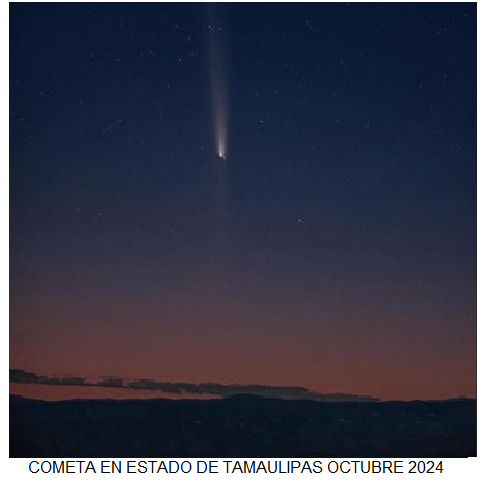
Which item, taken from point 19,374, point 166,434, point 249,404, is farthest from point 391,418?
point 19,374

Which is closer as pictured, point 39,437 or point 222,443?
point 39,437

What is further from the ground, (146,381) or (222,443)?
(146,381)

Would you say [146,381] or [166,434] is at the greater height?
[146,381]
